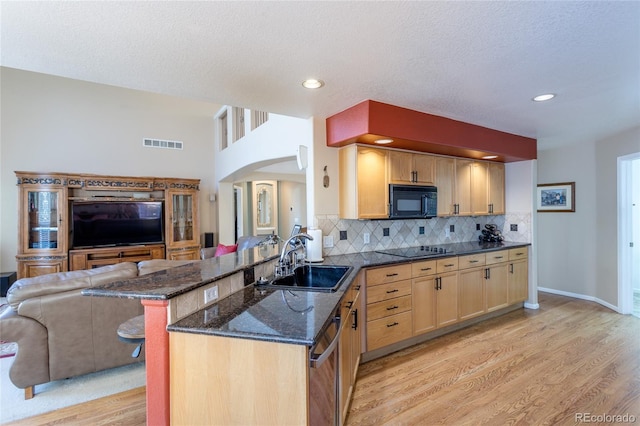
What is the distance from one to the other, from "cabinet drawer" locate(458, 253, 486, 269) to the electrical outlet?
2.72m

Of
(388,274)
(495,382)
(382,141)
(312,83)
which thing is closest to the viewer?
(312,83)

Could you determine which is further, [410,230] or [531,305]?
[531,305]

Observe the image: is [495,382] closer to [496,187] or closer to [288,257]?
[288,257]

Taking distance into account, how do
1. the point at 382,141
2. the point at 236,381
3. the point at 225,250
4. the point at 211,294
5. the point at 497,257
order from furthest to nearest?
1. the point at 225,250
2. the point at 497,257
3. the point at 382,141
4. the point at 211,294
5. the point at 236,381

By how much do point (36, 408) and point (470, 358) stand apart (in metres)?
3.48

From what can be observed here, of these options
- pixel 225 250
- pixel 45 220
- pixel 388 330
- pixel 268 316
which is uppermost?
pixel 45 220

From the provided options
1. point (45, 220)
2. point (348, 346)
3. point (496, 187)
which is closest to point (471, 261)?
point (496, 187)

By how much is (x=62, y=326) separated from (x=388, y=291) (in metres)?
2.68

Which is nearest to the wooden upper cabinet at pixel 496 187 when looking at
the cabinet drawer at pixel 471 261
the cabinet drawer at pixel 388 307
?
the cabinet drawer at pixel 471 261

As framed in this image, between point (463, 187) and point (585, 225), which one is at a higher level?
point (463, 187)

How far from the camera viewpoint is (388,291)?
2.85m

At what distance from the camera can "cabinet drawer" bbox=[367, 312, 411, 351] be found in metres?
2.75

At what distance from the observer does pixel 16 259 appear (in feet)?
17.7

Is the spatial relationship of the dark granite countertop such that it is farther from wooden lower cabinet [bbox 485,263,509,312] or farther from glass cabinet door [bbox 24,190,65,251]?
glass cabinet door [bbox 24,190,65,251]
